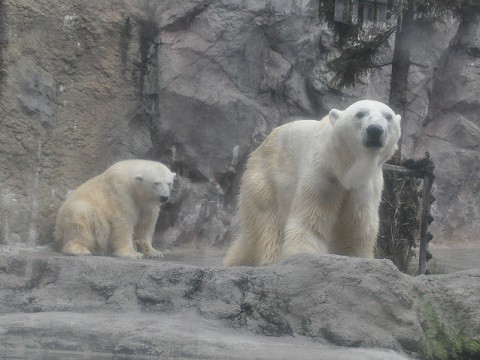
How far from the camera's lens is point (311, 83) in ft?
34.9

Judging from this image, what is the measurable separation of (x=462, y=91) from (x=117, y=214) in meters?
6.43

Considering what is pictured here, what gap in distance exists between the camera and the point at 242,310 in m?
4.86

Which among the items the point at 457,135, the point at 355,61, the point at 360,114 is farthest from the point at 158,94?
the point at 457,135

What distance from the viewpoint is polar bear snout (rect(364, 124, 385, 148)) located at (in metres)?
5.37

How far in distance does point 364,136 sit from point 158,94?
4.47 metres

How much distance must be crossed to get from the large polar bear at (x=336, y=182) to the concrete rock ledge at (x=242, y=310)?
0.67 metres

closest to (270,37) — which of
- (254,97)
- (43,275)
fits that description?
(254,97)

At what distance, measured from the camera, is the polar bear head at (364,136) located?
5.41m

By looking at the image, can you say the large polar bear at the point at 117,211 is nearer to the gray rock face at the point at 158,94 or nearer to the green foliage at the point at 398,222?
the gray rock face at the point at 158,94

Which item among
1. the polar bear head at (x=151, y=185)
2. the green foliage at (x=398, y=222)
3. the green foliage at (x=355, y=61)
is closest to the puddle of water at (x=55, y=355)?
the polar bear head at (x=151, y=185)

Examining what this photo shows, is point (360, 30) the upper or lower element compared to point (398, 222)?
upper

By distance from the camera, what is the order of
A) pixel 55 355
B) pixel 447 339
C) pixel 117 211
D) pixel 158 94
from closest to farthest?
pixel 55 355
pixel 447 339
pixel 117 211
pixel 158 94

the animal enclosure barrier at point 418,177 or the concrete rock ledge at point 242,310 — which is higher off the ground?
the animal enclosure barrier at point 418,177

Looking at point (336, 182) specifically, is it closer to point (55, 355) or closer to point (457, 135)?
point (55, 355)
